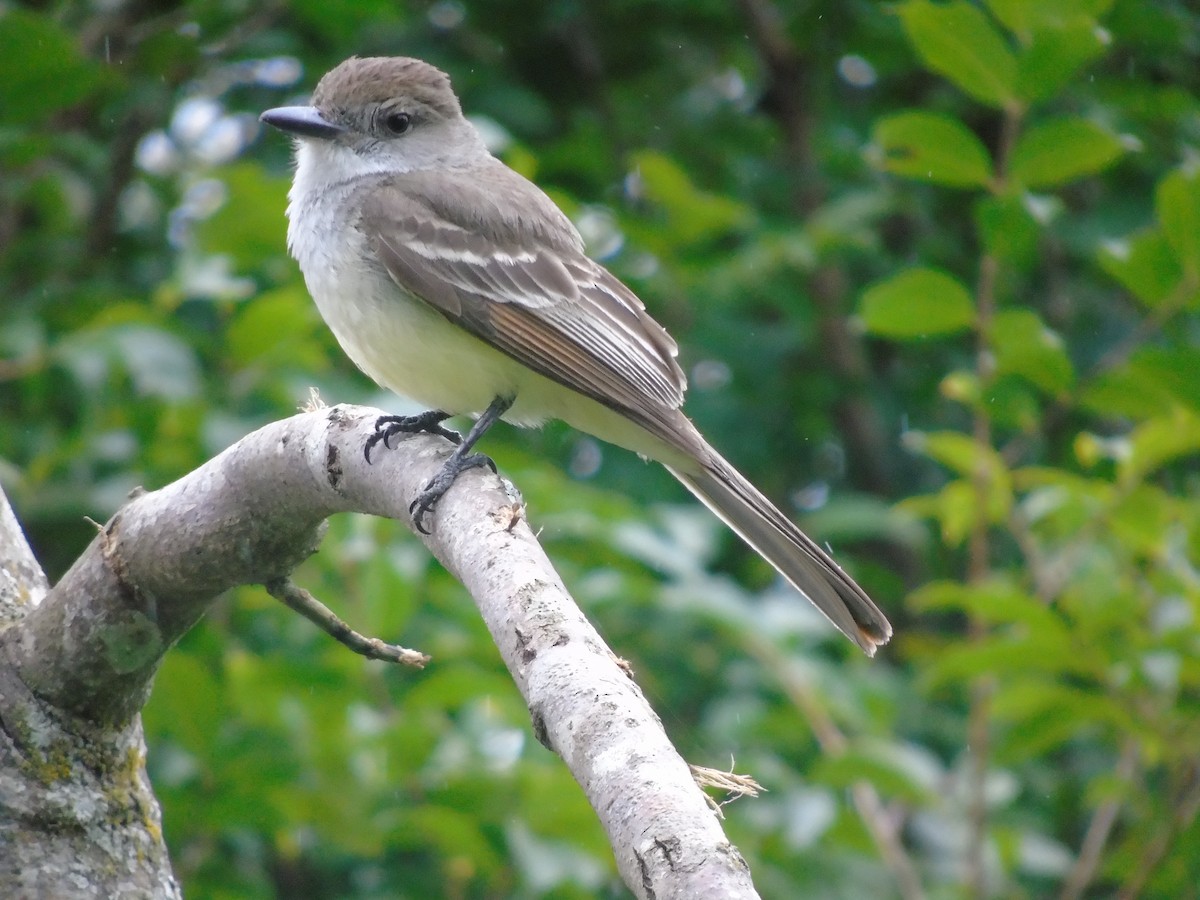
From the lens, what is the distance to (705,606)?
4.34 metres

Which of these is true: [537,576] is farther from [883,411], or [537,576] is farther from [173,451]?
[883,411]

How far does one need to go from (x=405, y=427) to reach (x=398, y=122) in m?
1.49

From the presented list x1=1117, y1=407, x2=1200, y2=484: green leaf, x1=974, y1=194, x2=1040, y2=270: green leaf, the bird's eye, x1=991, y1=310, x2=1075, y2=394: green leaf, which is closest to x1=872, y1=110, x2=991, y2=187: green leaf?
x1=974, y1=194, x2=1040, y2=270: green leaf

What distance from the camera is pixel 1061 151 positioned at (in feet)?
13.7

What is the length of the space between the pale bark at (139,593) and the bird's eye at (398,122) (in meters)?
1.80

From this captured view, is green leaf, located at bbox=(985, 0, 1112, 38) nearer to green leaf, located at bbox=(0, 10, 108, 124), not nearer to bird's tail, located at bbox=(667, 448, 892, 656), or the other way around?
bird's tail, located at bbox=(667, 448, 892, 656)

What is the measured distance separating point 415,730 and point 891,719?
1.62 meters

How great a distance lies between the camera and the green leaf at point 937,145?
4.22 metres

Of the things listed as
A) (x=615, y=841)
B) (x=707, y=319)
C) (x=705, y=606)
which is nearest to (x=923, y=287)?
(x=705, y=606)

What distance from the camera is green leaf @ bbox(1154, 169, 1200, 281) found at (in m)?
4.05

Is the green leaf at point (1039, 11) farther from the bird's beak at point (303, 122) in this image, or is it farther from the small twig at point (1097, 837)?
the small twig at point (1097, 837)

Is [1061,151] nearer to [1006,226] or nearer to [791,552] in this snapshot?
[1006,226]

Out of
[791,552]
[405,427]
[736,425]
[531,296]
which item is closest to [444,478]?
[405,427]

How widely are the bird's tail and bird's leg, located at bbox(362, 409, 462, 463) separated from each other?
2.27 ft
